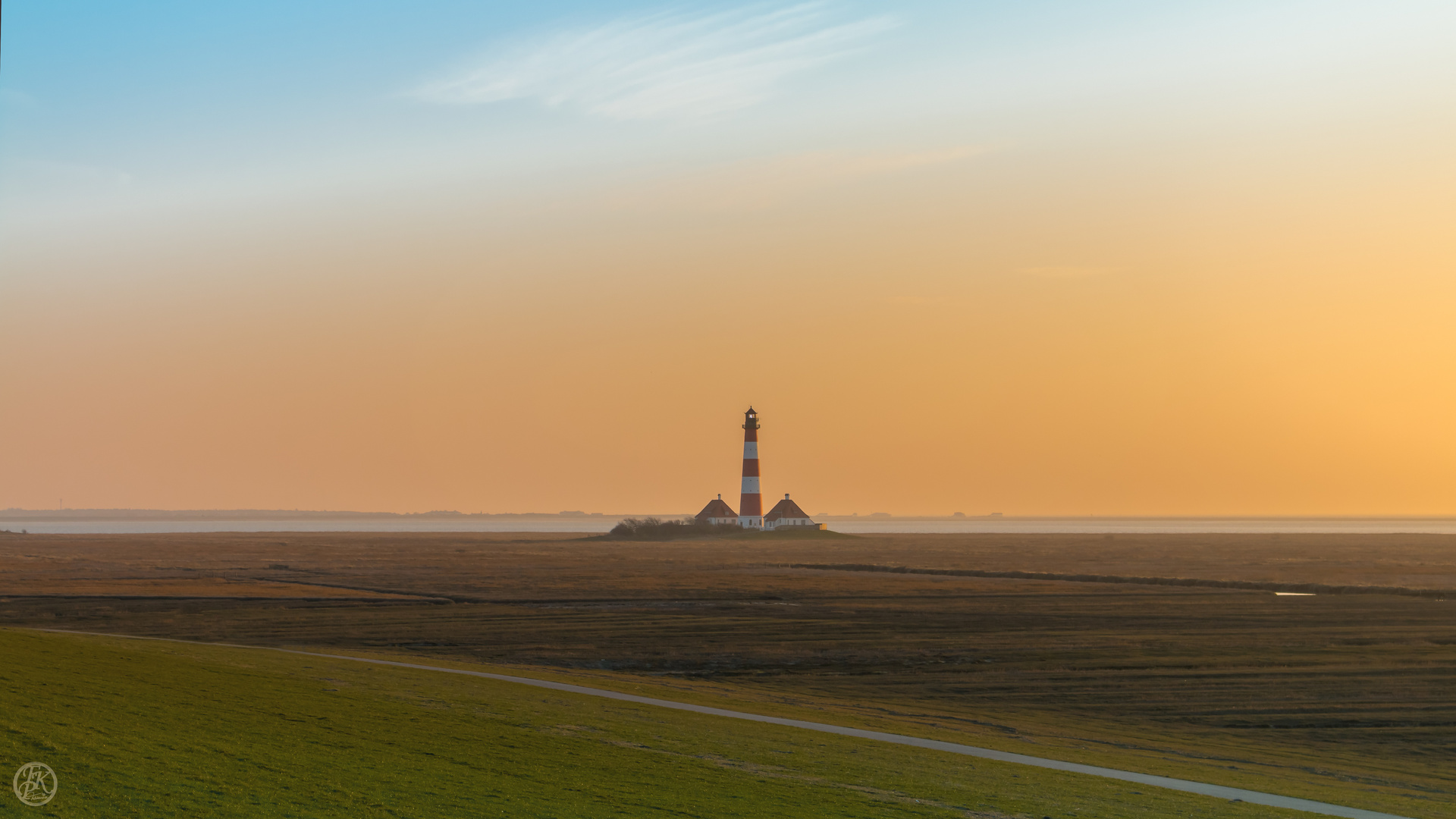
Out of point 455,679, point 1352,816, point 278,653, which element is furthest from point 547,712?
point 1352,816

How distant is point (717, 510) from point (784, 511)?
7.93 meters

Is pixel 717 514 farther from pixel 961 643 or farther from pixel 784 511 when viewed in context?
pixel 961 643

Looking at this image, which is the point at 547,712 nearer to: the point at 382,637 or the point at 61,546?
the point at 382,637

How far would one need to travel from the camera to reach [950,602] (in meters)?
52.1

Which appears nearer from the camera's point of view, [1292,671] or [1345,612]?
[1292,671]

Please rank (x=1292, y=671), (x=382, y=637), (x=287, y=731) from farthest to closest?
(x=382, y=637)
(x=1292, y=671)
(x=287, y=731)

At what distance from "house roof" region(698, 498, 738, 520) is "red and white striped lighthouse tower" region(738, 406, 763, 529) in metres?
3.34

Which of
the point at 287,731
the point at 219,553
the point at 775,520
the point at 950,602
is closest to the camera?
the point at 287,731

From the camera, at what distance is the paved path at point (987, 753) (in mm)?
17578

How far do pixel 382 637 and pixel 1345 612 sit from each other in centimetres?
3579

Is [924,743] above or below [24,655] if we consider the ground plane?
below

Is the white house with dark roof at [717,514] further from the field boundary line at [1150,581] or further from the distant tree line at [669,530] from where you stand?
the field boundary line at [1150,581]

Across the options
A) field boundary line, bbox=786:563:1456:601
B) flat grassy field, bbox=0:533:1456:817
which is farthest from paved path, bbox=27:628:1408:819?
field boundary line, bbox=786:563:1456:601

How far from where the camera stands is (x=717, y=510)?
142750 mm
